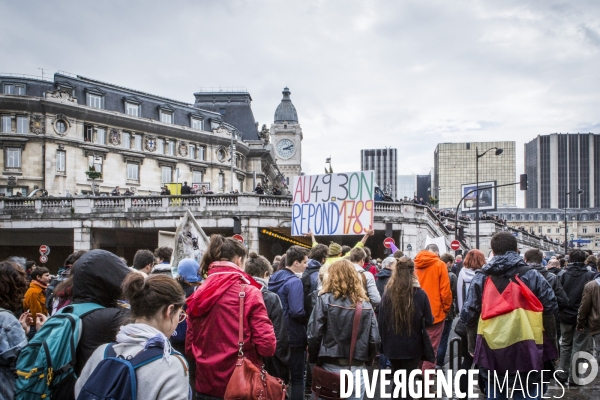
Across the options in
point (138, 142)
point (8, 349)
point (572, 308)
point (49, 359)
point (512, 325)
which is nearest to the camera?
point (49, 359)

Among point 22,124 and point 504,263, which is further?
point 22,124

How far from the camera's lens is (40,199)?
25.3 m

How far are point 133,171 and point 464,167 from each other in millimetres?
145794

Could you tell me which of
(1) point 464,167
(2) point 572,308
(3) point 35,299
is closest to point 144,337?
(3) point 35,299

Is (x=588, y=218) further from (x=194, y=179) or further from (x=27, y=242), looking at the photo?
(x=27, y=242)

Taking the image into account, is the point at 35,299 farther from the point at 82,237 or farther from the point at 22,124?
the point at 22,124

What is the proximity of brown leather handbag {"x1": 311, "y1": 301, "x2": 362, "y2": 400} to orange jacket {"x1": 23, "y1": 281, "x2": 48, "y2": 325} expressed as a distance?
3899 millimetres

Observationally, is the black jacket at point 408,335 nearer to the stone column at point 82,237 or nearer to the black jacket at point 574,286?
the black jacket at point 574,286

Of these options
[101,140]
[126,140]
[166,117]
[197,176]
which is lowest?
[197,176]

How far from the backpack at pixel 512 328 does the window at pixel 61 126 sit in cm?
4168

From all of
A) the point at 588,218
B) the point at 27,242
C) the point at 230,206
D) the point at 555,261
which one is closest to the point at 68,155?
the point at 27,242

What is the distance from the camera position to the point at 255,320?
4.16 metres

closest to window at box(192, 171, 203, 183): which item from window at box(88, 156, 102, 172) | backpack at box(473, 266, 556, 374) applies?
window at box(88, 156, 102, 172)

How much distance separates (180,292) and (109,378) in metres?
0.60
